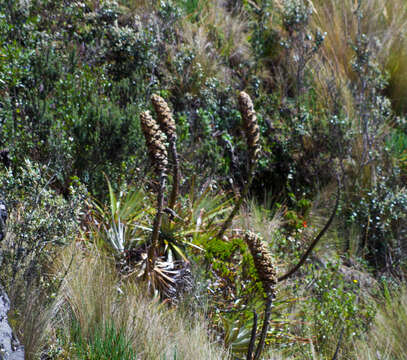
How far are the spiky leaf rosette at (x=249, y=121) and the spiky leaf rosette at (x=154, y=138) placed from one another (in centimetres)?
88

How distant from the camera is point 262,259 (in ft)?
9.39

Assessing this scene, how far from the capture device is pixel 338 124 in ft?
21.9

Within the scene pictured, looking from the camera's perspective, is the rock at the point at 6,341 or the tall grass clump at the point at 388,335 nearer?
the rock at the point at 6,341

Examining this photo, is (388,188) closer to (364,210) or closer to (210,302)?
(364,210)

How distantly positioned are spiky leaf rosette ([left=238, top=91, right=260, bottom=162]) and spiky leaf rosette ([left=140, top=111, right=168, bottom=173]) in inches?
34.8

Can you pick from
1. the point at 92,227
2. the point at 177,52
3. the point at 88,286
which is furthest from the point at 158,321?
the point at 177,52

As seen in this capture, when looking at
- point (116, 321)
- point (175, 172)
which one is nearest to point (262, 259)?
point (116, 321)

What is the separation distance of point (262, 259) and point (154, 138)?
1.28 metres

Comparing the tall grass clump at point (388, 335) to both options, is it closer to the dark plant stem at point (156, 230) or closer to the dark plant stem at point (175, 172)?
the dark plant stem at point (156, 230)

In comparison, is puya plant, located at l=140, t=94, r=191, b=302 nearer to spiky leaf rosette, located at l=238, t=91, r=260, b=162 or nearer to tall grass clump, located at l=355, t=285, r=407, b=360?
spiky leaf rosette, located at l=238, t=91, r=260, b=162

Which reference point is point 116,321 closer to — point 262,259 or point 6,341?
point 6,341

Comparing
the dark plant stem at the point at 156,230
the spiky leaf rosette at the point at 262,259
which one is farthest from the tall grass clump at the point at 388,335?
the dark plant stem at the point at 156,230

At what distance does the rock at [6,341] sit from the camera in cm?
254

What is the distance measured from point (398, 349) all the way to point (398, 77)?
5.55 m
